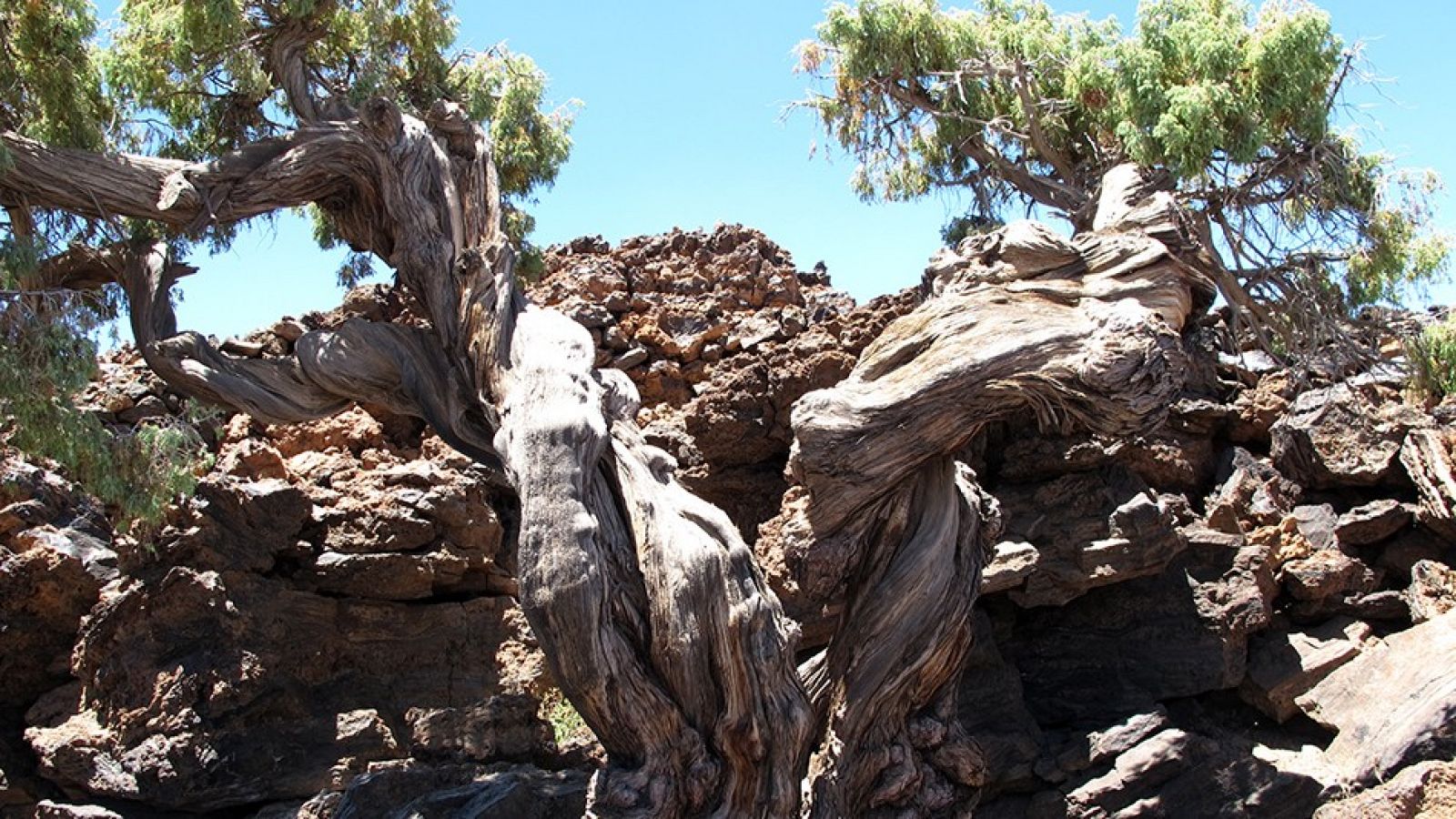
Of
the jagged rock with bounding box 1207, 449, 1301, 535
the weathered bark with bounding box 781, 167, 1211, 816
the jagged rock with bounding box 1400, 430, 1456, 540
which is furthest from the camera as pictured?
the jagged rock with bounding box 1207, 449, 1301, 535

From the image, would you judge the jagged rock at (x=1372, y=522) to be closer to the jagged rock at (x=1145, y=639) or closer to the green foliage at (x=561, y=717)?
the jagged rock at (x=1145, y=639)

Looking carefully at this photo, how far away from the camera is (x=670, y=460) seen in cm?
622

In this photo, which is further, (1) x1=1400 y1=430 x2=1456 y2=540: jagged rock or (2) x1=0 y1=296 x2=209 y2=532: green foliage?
(1) x1=1400 y1=430 x2=1456 y2=540: jagged rock

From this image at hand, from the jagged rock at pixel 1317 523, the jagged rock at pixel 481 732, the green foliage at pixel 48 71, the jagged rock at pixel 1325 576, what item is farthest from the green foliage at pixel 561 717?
the jagged rock at pixel 1317 523

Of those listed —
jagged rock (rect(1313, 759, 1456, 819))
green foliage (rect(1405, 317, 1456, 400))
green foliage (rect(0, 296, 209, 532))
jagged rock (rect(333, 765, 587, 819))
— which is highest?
green foliage (rect(0, 296, 209, 532))

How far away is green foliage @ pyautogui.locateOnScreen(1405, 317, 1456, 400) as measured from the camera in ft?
25.2

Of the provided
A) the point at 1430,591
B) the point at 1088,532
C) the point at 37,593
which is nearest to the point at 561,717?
the point at 37,593

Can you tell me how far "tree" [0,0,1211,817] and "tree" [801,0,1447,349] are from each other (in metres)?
1.72

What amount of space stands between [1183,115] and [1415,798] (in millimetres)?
4484

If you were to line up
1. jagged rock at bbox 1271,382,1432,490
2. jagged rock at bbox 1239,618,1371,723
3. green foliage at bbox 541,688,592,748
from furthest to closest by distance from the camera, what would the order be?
jagged rock at bbox 1271,382,1432,490 < jagged rock at bbox 1239,618,1371,723 < green foliage at bbox 541,688,592,748

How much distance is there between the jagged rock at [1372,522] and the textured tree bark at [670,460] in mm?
3040

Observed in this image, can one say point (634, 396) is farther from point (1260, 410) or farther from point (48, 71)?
point (1260, 410)

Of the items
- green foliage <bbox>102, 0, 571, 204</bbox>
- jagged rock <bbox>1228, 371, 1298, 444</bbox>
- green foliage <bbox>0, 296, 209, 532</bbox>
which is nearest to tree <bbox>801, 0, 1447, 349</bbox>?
jagged rock <bbox>1228, 371, 1298, 444</bbox>

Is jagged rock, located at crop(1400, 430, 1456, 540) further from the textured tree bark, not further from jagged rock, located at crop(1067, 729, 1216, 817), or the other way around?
the textured tree bark
